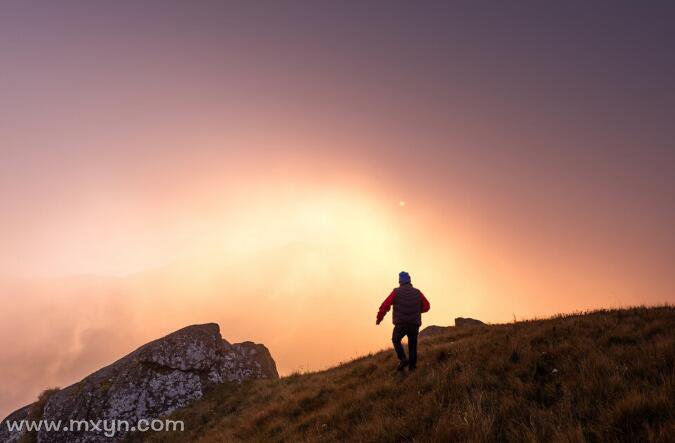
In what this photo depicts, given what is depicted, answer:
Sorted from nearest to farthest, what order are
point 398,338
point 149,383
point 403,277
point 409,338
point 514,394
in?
point 514,394
point 409,338
point 398,338
point 403,277
point 149,383

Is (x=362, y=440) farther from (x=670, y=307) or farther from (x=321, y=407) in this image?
(x=670, y=307)

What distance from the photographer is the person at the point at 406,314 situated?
10.9m

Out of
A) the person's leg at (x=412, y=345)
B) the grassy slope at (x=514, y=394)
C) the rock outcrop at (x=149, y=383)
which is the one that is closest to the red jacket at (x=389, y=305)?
the person's leg at (x=412, y=345)

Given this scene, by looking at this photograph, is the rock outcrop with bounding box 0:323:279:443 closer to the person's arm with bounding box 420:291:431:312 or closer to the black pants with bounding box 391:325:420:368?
the black pants with bounding box 391:325:420:368

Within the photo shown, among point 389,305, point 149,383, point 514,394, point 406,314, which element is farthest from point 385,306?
point 149,383

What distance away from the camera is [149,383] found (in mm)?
16922

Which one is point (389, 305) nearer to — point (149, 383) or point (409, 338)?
point (409, 338)

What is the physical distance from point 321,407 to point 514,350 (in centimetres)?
544

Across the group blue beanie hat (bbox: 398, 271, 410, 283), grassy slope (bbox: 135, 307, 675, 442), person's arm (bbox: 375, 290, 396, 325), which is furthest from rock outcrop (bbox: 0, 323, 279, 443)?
blue beanie hat (bbox: 398, 271, 410, 283)

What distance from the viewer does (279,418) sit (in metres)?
10.5

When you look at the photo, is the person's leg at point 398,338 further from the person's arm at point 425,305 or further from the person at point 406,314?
the person's arm at point 425,305

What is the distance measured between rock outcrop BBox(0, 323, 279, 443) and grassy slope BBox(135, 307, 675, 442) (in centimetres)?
503

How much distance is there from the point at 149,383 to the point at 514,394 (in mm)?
16217

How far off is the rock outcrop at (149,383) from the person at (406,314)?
1088cm
